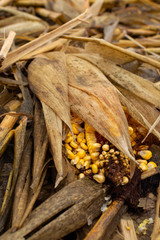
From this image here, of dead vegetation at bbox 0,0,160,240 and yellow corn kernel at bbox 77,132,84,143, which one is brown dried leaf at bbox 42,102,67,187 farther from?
yellow corn kernel at bbox 77,132,84,143

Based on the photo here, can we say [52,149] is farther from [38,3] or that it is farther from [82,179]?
[38,3]

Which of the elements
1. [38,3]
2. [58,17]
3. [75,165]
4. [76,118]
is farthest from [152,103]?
[38,3]

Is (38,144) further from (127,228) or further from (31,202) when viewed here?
(127,228)

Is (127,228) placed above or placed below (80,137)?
below

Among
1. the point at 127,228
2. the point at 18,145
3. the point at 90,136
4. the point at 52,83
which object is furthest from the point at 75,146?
the point at 127,228

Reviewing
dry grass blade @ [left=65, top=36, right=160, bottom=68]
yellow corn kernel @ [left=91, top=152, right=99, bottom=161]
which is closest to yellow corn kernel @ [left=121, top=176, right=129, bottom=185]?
yellow corn kernel @ [left=91, top=152, right=99, bottom=161]

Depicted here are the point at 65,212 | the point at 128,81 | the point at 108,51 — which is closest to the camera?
the point at 65,212

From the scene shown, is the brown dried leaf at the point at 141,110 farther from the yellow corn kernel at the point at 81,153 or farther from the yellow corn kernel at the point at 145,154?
the yellow corn kernel at the point at 81,153
